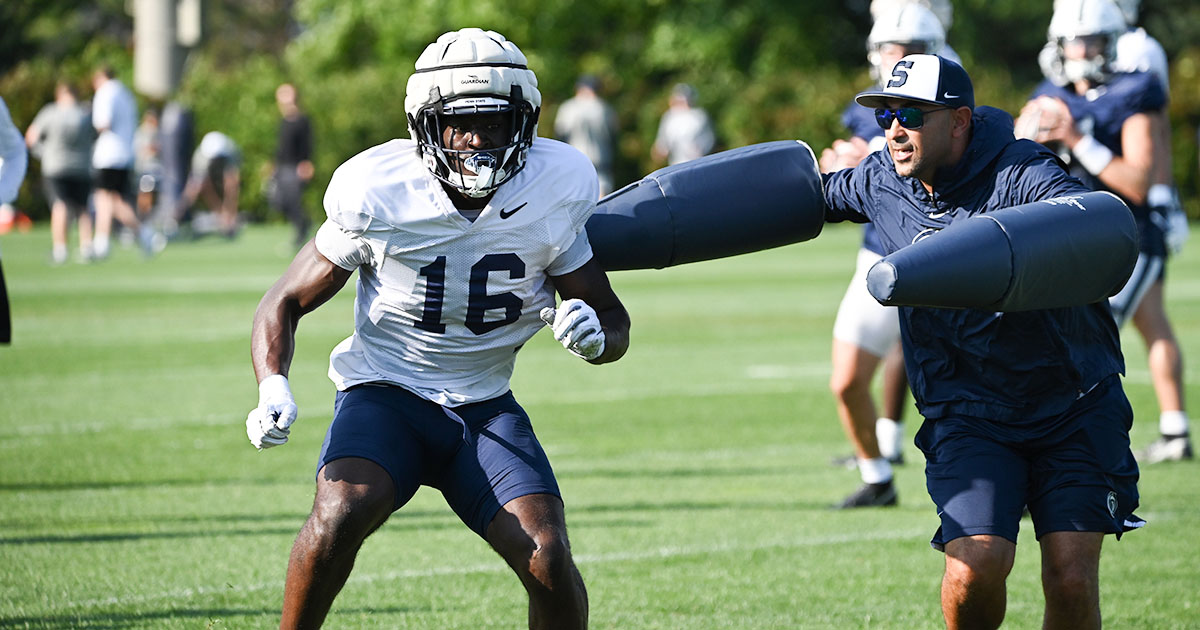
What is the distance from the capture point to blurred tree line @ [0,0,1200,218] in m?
30.8

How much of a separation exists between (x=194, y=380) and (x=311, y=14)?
105 feet

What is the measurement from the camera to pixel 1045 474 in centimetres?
422

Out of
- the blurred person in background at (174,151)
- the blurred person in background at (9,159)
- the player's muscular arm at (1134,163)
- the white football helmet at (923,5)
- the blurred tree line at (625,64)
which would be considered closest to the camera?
the blurred person in background at (9,159)

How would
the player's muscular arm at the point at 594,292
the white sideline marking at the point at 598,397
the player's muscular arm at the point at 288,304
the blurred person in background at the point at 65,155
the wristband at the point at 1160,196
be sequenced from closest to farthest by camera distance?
the player's muscular arm at the point at 288,304 → the player's muscular arm at the point at 594,292 → the wristband at the point at 1160,196 → the white sideline marking at the point at 598,397 → the blurred person in background at the point at 65,155

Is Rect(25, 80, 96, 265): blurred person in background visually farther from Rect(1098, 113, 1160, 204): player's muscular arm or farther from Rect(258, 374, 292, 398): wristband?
Rect(258, 374, 292, 398): wristband

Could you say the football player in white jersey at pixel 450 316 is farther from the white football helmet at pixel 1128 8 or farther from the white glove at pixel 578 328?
the white football helmet at pixel 1128 8

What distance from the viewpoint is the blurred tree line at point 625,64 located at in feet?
101

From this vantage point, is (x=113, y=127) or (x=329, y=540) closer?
(x=329, y=540)

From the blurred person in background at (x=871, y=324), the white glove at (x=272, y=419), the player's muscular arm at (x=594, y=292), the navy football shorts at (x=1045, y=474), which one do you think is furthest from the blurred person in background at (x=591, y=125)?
the white glove at (x=272, y=419)

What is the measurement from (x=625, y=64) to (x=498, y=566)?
3328 cm

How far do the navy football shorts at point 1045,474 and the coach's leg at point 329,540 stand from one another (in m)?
1.48

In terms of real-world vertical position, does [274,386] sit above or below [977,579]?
above

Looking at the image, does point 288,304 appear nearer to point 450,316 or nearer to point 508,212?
Result: point 450,316

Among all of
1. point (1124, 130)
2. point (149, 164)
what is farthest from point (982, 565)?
point (149, 164)
